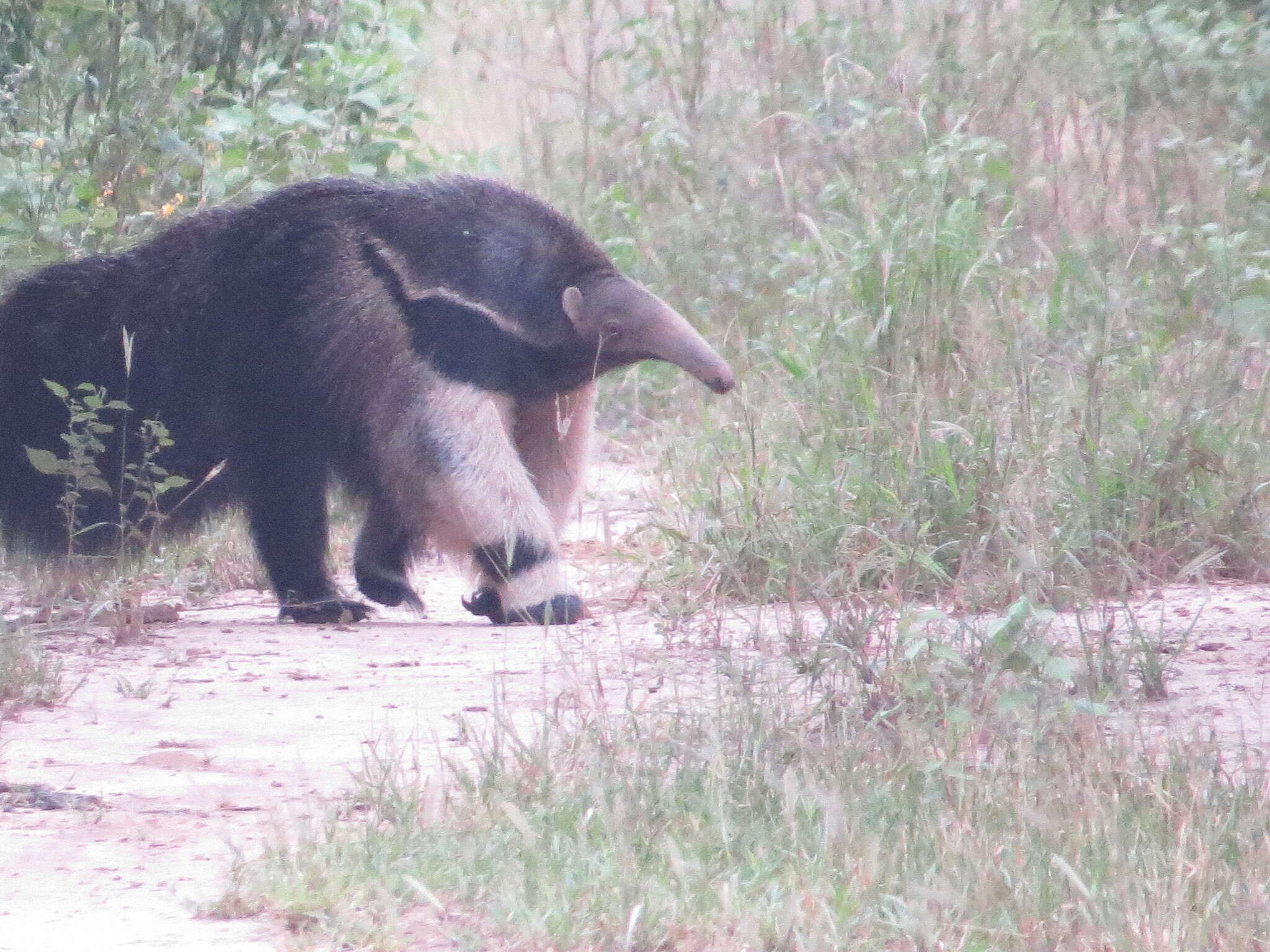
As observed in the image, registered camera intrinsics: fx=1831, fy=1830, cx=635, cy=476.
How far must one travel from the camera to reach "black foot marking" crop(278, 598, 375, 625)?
19.4 feet

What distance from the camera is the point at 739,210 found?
29.5 feet

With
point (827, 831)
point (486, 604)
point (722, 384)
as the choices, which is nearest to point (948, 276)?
point (722, 384)

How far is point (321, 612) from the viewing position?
234 inches

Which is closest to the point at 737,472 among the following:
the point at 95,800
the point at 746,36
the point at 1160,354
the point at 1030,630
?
the point at 1160,354

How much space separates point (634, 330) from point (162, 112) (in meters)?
2.57

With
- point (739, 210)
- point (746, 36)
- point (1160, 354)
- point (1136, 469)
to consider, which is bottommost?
point (1136, 469)

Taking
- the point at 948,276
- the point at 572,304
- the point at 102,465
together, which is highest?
the point at 948,276

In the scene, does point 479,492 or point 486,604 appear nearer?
point 479,492

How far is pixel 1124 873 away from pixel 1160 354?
3.98 meters

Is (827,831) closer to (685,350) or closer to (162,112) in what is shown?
(685,350)

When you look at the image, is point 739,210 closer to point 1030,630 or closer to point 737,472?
point 737,472

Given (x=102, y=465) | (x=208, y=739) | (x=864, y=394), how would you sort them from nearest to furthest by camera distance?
(x=208, y=739)
(x=102, y=465)
(x=864, y=394)

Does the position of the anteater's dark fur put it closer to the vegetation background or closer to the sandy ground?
the vegetation background

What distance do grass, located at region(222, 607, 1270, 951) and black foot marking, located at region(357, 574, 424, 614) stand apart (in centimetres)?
252
